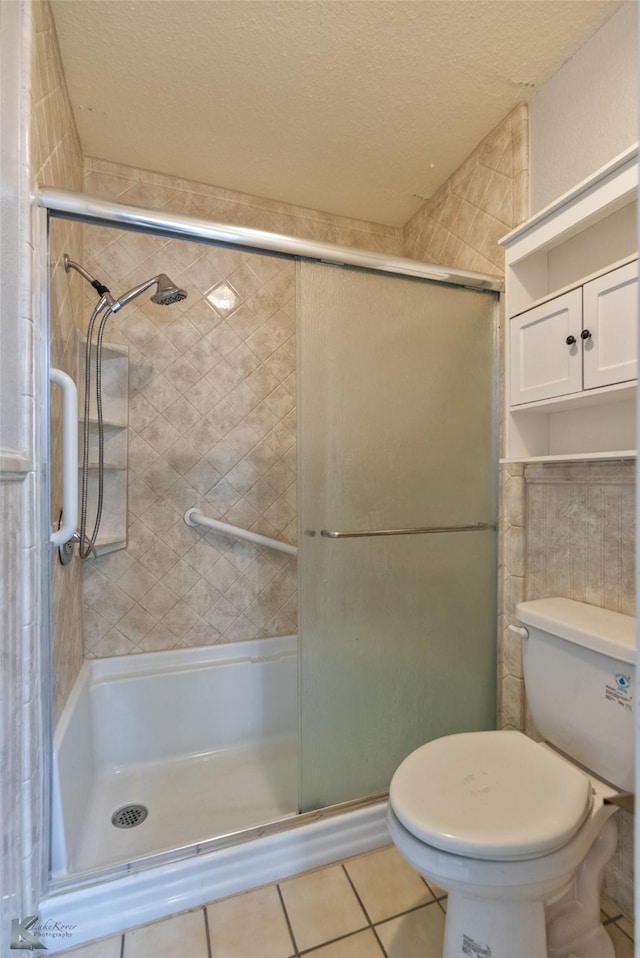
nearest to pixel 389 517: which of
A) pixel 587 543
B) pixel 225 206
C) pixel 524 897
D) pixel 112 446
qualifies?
pixel 587 543

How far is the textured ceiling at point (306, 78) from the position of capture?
1.17 m

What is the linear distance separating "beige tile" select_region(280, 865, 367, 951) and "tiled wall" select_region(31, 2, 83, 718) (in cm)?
82

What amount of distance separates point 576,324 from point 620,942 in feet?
4.94

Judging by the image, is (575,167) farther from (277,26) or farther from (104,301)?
(104,301)

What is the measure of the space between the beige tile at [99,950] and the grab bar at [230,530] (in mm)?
1184

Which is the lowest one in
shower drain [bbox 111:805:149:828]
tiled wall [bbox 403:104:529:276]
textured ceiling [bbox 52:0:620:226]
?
shower drain [bbox 111:805:149:828]

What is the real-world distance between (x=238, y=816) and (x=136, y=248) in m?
2.11

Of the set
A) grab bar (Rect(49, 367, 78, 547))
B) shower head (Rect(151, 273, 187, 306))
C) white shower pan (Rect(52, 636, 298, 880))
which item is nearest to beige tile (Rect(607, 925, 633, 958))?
white shower pan (Rect(52, 636, 298, 880))

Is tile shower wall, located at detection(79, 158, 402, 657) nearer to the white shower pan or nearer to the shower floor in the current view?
the white shower pan

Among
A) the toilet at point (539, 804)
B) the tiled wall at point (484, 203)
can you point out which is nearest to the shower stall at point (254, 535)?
the tiled wall at point (484, 203)

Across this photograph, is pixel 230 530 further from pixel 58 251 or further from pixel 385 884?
pixel 385 884

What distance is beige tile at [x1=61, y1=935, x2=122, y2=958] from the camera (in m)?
1.04

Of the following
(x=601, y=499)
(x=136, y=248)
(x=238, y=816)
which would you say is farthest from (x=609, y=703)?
(x=136, y=248)

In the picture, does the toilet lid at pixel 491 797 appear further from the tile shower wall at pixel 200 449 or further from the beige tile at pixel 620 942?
the tile shower wall at pixel 200 449
